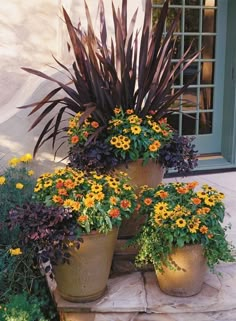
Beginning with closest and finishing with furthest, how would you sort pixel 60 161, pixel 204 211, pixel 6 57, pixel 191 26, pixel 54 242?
pixel 54 242, pixel 204 211, pixel 60 161, pixel 6 57, pixel 191 26

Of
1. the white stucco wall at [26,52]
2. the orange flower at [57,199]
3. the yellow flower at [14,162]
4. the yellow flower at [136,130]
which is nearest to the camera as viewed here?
the orange flower at [57,199]

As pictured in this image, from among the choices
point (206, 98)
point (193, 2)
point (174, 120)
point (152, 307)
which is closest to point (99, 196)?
point (152, 307)

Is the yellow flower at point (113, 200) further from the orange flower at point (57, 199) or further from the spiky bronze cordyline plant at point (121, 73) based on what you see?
the spiky bronze cordyline plant at point (121, 73)

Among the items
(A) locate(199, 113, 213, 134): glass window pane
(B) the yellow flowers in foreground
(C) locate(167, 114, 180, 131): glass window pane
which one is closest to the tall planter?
(B) the yellow flowers in foreground

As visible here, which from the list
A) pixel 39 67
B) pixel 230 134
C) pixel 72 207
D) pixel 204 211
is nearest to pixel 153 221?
pixel 204 211

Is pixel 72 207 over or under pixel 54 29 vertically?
under

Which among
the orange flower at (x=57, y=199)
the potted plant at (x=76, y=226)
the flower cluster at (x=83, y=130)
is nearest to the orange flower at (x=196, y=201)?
the potted plant at (x=76, y=226)

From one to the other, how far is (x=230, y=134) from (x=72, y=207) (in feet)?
9.46

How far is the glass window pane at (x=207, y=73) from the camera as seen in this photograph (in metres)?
4.71

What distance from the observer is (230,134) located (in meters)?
4.66

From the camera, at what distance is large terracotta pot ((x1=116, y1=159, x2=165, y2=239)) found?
2.69 metres

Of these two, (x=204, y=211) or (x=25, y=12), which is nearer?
(x=204, y=211)

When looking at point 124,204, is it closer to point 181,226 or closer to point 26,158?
point 181,226

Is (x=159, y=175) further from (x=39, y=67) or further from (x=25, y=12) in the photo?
(x=25, y=12)
